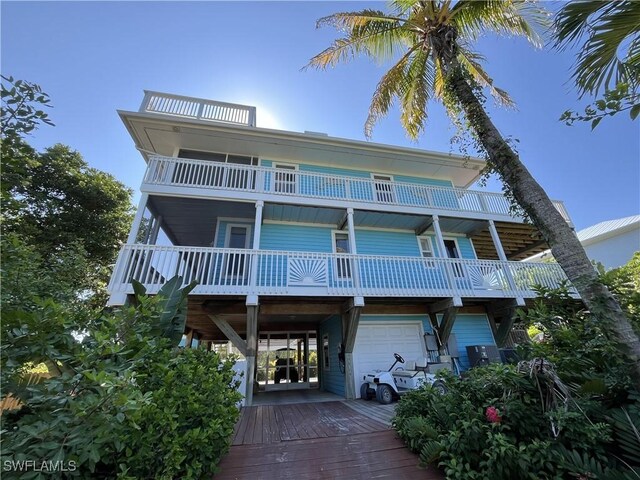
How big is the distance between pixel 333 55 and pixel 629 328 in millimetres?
7558

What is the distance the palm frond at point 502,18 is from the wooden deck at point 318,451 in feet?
27.1

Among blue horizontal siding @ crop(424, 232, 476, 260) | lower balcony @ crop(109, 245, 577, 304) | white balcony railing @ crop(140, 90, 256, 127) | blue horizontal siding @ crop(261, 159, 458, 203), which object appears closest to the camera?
lower balcony @ crop(109, 245, 577, 304)

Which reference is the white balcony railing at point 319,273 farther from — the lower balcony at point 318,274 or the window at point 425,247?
the window at point 425,247

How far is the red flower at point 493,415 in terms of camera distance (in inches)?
113

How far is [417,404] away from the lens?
425cm

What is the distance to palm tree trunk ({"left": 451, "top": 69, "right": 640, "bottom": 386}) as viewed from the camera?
2.87 meters

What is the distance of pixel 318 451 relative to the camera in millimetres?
3766

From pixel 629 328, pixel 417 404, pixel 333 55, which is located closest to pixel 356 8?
pixel 333 55

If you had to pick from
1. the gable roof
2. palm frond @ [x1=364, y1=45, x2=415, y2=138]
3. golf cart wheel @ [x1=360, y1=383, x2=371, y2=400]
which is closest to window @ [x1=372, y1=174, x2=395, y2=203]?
palm frond @ [x1=364, y1=45, x2=415, y2=138]

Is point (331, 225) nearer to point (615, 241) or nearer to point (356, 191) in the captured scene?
point (356, 191)

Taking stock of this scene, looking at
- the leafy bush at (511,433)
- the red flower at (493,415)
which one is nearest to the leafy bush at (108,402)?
the leafy bush at (511,433)

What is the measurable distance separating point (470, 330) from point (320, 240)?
6401 mm

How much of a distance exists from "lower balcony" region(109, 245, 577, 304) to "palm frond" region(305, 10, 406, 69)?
5328 mm

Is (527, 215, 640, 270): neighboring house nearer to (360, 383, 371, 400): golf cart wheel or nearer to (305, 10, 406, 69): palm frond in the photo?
(360, 383, 371, 400): golf cart wheel
